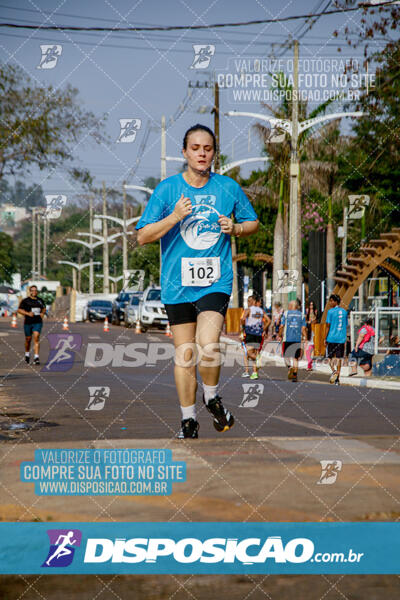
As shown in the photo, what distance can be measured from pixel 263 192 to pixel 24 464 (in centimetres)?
4461

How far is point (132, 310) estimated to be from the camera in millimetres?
47500

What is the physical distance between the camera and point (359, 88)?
32.7 metres

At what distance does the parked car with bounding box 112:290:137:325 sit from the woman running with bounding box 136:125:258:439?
4538 cm

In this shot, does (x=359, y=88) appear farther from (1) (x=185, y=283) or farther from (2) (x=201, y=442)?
(1) (x=185, y=283)

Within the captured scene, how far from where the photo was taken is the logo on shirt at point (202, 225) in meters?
5.70

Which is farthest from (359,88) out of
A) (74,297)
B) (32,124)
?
(74,297)

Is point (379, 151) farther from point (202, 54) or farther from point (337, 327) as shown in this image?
point (202, 54)

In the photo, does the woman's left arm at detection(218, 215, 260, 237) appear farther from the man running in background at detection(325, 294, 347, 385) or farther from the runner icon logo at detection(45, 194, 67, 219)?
the man running in background at detection(325, 294, 347, 385)

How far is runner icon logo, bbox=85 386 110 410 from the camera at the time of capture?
12.3m

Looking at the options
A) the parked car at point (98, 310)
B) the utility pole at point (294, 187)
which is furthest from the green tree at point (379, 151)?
the parked car at point (98, 310)

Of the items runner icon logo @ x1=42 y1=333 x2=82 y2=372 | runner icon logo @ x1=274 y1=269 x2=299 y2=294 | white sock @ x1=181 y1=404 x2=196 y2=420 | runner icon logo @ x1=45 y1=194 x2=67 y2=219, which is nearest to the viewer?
white sock @ x1=181 y1=404 x2=196 y2=420

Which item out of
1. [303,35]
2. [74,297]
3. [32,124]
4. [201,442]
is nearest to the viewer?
[201,442]

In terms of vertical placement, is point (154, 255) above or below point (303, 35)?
below

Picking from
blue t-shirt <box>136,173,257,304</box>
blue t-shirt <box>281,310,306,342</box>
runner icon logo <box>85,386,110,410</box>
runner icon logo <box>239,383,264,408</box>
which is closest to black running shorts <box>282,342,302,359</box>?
blue t-shirt <box>281,310,306,342</box>
